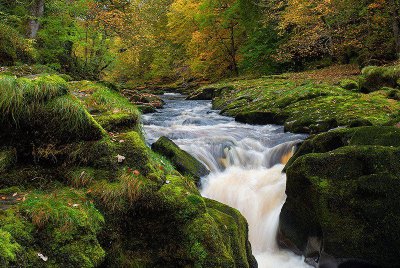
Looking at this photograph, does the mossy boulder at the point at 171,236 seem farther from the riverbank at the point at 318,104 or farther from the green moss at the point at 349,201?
the riverbank at the point at 318,104

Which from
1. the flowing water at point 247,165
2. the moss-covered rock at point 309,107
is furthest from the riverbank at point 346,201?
the moss-covered rock at point 309,107

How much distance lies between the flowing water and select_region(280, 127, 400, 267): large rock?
1.55 ft

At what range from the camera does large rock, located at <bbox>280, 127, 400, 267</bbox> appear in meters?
4.82

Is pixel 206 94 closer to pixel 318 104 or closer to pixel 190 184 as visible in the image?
pixel 318 104

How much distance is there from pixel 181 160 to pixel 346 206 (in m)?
3.51

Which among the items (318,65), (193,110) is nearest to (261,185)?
(193,110)

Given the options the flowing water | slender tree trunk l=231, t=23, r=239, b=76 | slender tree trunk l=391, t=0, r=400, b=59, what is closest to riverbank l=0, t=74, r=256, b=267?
the flowing water

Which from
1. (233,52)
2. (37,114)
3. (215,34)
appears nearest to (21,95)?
(37,114)

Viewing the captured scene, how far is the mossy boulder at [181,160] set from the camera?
7.34 metres

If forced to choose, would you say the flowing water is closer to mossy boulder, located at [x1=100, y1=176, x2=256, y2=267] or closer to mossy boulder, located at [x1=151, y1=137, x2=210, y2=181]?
mossy boulder, located at [x1=151, y1=137, x2=210, y2=181]

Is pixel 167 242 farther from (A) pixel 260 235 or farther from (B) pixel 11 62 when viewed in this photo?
(B) pixel 11 62

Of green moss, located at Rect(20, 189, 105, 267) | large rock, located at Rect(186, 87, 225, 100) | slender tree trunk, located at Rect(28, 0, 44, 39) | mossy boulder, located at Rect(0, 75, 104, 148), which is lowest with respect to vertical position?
large rock, located at Rect(186, 87, 225, 100)

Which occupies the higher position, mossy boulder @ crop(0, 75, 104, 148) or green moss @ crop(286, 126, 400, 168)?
mossy boulder @ crop(0, 75, 104, 148)

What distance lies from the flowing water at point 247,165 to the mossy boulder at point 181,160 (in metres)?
0.25
